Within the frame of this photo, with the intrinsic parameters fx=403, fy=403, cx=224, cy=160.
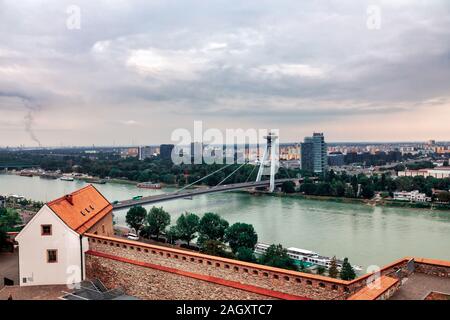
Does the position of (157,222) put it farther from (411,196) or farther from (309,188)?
(411,196)

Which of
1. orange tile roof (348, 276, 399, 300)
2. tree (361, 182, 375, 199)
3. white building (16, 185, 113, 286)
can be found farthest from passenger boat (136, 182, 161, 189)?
orange tile roof (348, 276, 399, 300)

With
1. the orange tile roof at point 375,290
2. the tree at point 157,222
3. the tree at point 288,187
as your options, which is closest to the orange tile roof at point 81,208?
the orange tile roof at point 375,290

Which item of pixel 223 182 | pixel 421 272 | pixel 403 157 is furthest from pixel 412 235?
pixel 403 157

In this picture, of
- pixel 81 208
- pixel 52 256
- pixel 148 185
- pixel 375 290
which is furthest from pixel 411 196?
pixel 375 290

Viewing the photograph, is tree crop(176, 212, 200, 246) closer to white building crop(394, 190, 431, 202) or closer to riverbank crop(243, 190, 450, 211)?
riverbank crop(243, 190, 450, 211)

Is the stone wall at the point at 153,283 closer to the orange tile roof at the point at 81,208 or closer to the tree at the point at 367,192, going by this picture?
the orange tile roof at the point at 81,208

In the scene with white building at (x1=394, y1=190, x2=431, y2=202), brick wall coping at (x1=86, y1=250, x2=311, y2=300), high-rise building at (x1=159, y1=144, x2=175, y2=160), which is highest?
high-rise building at (x1=159, y1=144, x2=175, y2=160)
